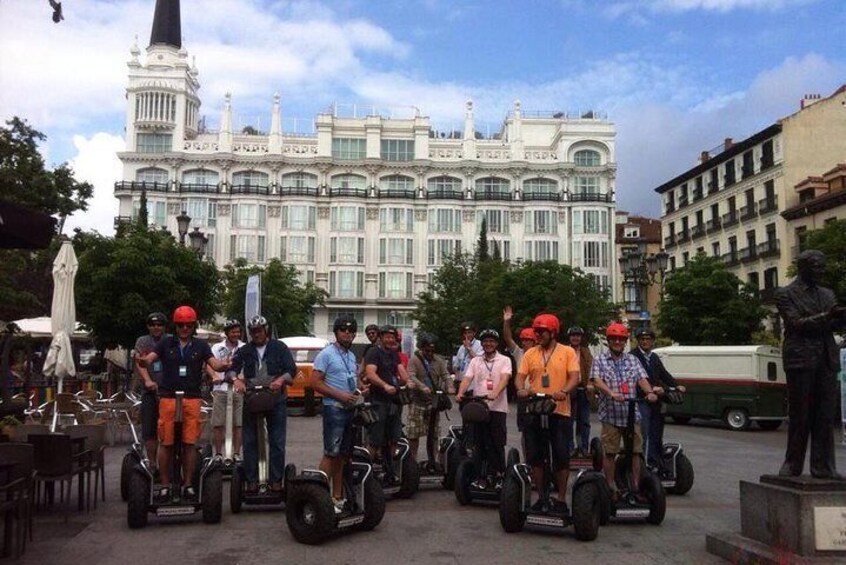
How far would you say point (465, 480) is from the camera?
8.45 m

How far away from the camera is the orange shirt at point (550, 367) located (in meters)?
7.25

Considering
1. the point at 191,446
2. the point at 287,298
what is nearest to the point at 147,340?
the point at 191,446

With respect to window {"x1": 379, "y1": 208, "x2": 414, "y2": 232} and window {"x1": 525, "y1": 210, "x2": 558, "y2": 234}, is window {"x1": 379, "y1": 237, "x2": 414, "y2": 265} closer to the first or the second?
window {"x1": 379, "y1": 208, "x2": 414, "y2": 232}

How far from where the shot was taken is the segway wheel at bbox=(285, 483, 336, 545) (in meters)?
6.62

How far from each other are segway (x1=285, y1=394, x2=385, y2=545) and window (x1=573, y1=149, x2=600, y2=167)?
66227mm

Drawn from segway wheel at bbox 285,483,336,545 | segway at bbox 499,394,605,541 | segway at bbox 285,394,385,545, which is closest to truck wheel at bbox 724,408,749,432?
segway at bbox 499,394,605,541

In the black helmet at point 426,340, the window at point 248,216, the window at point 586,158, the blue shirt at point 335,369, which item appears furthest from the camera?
the window at point 586,158

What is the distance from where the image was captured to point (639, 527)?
750cm

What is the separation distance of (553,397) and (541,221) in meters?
64.3

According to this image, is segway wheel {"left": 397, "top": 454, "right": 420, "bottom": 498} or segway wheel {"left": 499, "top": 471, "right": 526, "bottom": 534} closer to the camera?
segway wheel {"left": 499, "top": 471, "right": 526, "bottom": 534}

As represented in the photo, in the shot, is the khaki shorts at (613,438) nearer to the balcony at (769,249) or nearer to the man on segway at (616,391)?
the man on segway at (616,391)

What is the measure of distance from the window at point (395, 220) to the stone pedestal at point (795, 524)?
63846mm

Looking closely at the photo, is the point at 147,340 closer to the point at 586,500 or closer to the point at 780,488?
the point at 586,500

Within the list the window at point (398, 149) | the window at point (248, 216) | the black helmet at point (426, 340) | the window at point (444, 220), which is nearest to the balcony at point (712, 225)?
the window at point (444, 220)
